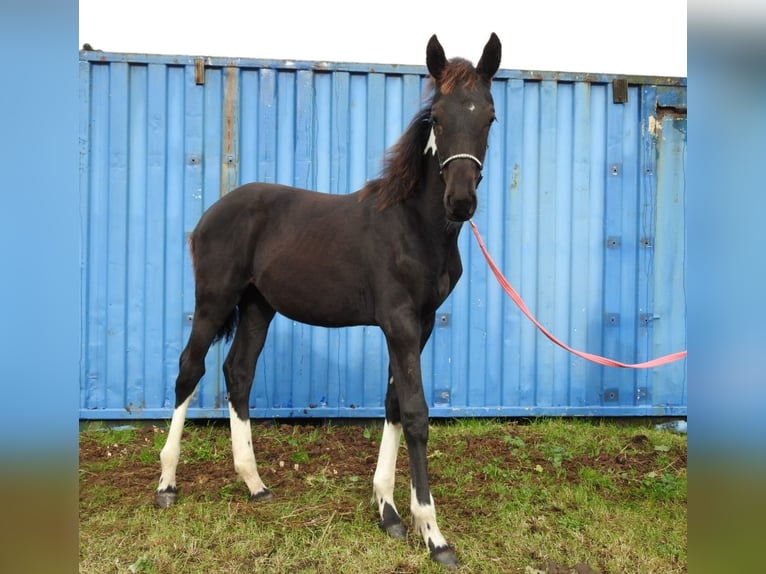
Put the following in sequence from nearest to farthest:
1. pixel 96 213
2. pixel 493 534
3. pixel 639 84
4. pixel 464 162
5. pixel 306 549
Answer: pixel 464 162
pixel 306 549
pixel 493 534
pixel 96 213
pixel 639 84

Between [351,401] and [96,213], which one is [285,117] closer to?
[96,213]

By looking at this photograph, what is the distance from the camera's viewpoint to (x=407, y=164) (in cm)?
319

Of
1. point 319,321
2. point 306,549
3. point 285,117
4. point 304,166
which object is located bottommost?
point 306,549

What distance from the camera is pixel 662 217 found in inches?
223

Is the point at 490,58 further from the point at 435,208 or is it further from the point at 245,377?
the point at 245,377

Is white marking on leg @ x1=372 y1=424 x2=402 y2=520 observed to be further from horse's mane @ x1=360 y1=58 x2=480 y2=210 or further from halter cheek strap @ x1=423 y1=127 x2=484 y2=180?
halter cheek strap @ x1=423 y1=127 x2=484 y2=180

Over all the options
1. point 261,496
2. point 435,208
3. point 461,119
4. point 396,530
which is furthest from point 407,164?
point 261,496

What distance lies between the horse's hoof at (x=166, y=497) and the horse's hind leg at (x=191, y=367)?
22mm

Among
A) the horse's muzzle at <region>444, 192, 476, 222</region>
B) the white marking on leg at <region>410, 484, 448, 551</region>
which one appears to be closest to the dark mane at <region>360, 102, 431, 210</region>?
the horse's muzzle at <region>444, 192, 476, 222</region>

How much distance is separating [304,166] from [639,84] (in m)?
3.43

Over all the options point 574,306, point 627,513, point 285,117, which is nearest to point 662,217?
point 574,306

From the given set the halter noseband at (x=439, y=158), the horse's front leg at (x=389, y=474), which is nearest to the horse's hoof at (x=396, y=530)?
the horse's front leg at (x=389, y=474)

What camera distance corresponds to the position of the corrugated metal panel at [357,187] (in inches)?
208

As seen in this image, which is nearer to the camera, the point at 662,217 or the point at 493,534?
the point at 493,534
